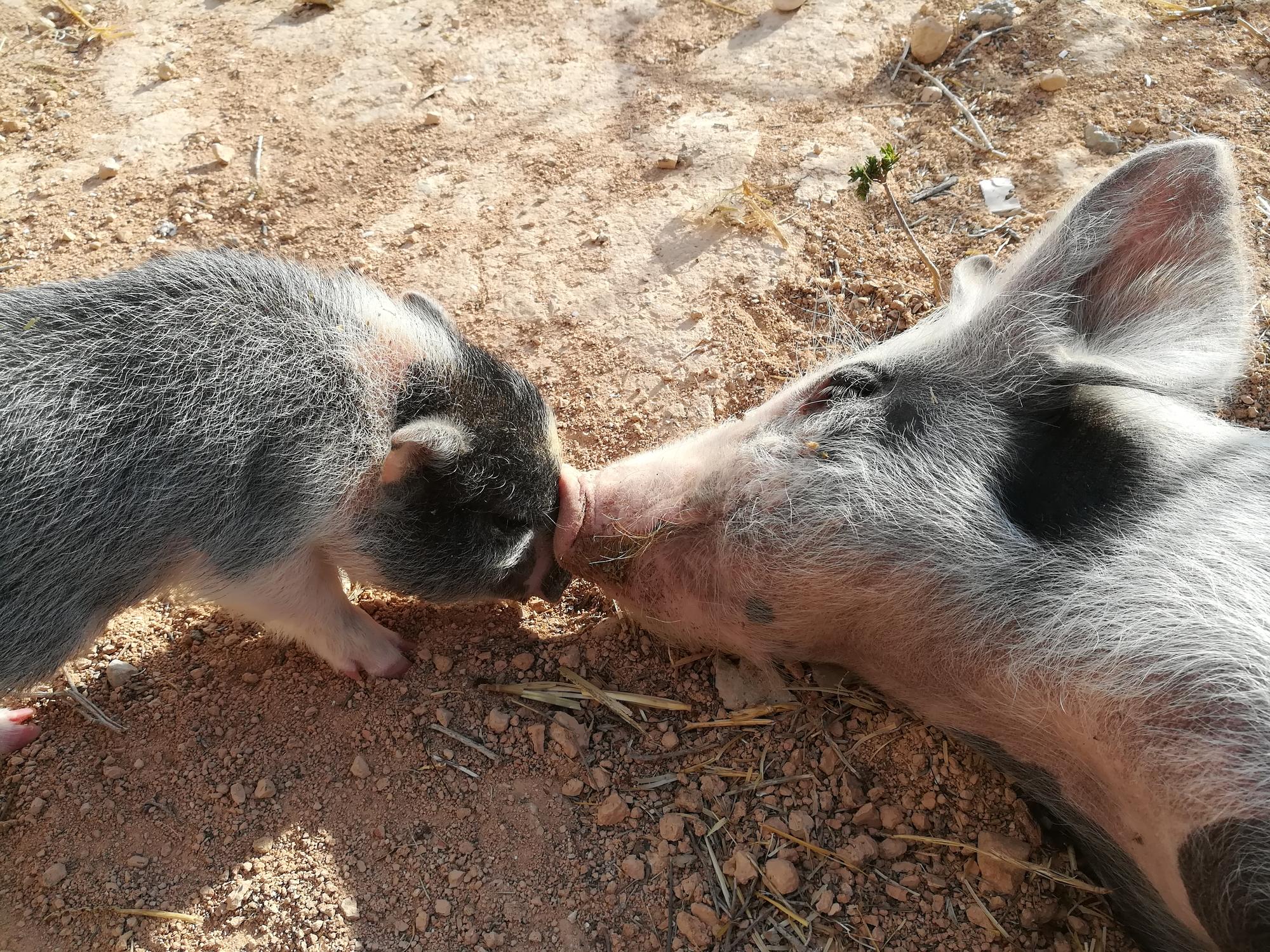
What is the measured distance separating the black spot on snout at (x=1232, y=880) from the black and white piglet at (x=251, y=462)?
2.03 m

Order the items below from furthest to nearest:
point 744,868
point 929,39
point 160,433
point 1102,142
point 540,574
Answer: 1. point 929,39
2. point 1102,142
3. point 540,574
4. point 160,433
5. point 744,868

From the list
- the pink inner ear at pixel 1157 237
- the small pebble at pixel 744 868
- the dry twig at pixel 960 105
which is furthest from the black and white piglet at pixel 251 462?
the dry twig at pixel 960 105

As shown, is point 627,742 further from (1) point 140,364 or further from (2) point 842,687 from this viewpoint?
(1) point 140,364

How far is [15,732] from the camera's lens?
10.2ft

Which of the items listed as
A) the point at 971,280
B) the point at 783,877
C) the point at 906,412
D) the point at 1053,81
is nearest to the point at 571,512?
the point at 906,412

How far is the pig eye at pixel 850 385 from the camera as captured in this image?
2.82m

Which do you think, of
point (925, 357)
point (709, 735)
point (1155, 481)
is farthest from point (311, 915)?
point (1155, 481)

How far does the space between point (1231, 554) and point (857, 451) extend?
95 centimetres

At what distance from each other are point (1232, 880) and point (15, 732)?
3.45 m

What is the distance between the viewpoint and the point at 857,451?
106 inches

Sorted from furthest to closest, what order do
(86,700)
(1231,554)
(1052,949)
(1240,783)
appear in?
(86,700) → (1052,949) → (1231,554) → (1240,783)

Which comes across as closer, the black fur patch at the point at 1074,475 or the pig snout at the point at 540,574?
the black fur patch at the point at 1074,475

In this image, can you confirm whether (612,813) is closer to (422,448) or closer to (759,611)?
(759,611)

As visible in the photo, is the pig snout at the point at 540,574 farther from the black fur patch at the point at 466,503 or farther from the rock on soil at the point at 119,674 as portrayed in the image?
the rock on soil at the point at 119,674
